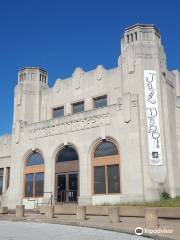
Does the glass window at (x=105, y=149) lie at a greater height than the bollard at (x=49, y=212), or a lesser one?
greater

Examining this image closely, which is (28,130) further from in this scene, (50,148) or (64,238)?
(64,238)

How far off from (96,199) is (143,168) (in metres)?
5.34

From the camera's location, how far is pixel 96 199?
29062 millimetres

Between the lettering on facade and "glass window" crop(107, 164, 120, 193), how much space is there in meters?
4.10

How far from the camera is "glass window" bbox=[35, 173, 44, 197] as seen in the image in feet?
109

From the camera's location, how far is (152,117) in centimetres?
2853

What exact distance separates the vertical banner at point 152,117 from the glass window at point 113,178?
11.2 ft

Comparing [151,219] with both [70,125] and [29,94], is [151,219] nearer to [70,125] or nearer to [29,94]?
[70,125]

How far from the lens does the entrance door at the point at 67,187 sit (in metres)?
30.9

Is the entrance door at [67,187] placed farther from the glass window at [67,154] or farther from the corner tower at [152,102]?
the corner tower at [152,102]

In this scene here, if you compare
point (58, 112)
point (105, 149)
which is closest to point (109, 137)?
point (105, 149)

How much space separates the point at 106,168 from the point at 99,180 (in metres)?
1.28

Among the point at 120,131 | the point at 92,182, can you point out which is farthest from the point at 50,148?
the point at 120,131

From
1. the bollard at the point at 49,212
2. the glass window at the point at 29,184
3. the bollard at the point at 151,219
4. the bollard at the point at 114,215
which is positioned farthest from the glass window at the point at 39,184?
the bollard at the point at 151,219
